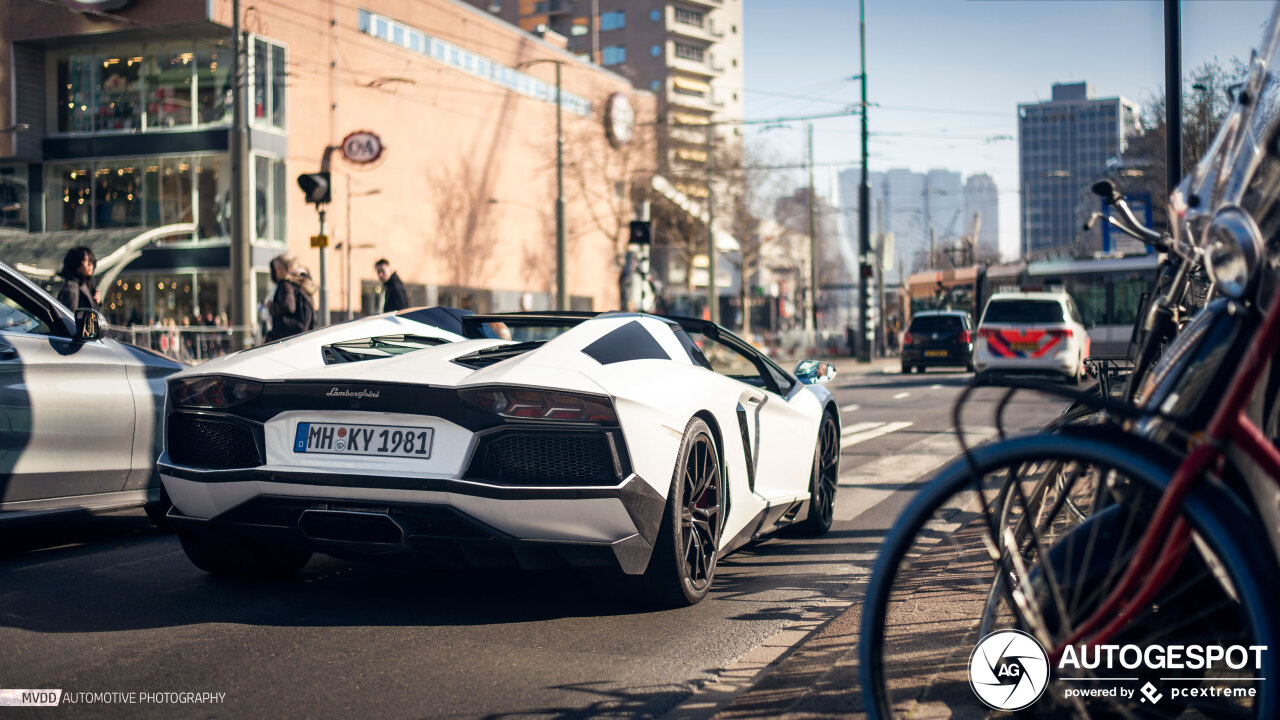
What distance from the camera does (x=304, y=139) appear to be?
39688 mm

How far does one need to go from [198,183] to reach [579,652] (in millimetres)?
35813

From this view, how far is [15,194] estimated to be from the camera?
37.4 meters

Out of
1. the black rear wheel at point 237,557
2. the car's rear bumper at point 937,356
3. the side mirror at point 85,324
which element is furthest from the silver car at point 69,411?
the car's rear bumper at point 937,356

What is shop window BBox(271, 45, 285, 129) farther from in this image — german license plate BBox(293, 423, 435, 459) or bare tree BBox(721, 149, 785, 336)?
german license plate BBox(293, 423, 435, 459)

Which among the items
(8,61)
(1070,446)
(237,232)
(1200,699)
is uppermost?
(8,61)

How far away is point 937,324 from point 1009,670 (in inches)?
1216

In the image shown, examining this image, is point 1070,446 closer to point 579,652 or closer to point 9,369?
point 579,652

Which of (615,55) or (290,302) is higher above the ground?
(615,55)

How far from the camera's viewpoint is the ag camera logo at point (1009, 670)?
2.47m

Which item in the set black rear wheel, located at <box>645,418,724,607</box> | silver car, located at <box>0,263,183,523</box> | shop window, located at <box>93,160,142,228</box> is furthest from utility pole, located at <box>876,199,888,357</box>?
black rear wheel, located at <box>645,418,724,607</box>

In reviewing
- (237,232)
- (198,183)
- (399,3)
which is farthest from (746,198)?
(237,232)

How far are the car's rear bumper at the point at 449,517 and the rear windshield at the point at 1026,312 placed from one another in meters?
20.4

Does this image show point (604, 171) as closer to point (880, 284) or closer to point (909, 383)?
point (880, 284)

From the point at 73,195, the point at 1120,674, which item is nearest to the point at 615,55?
the point at 73,195
